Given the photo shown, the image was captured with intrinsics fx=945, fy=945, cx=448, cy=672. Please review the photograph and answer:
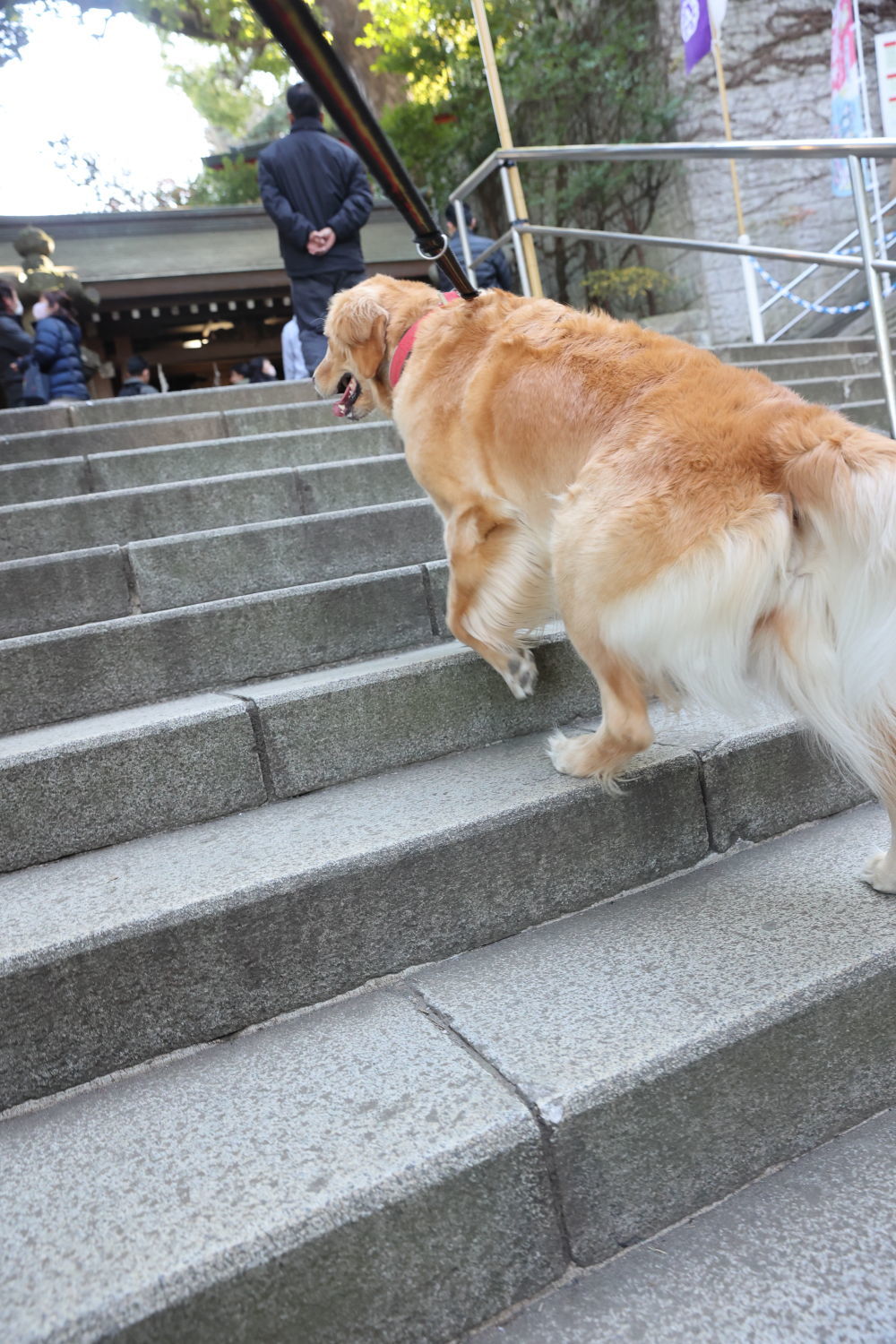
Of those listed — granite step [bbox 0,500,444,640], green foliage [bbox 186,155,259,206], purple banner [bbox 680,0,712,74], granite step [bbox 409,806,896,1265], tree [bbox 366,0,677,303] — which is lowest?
granite step [bbox 409,806,896,1265]

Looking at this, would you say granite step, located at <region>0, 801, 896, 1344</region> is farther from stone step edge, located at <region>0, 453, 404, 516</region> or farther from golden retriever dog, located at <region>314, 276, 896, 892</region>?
stone step edge, located at <region>0, 453, 404, 516</region>

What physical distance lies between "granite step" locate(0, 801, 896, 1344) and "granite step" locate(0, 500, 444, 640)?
1.35m

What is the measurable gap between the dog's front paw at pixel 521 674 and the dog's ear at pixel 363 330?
3.57 feet

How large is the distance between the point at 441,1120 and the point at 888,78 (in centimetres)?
1110

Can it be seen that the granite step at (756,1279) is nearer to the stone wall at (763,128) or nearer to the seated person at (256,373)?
the seated person at (256,373)

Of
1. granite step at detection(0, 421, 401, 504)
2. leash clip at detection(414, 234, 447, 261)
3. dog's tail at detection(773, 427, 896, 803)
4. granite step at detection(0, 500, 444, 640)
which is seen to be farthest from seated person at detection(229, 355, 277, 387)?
dog's tail at detection(773, 427, 896, 803)

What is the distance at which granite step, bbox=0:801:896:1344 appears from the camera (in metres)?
1.21

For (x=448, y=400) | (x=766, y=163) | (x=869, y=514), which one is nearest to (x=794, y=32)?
(x=766, y=163)

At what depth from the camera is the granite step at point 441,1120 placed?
1.21 metres

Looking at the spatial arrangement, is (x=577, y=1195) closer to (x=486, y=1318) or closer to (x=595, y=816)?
(x=486, y=1318)

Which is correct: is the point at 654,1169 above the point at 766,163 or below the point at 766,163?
below

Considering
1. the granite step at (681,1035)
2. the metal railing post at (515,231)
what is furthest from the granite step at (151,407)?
the granite step at (681,1035)

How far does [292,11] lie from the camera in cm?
115

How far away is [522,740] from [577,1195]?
4.19 feet
